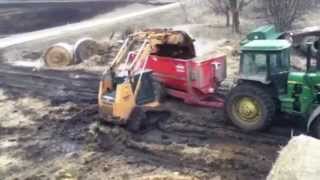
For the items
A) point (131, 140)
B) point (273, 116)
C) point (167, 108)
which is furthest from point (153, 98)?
point (273, 116)

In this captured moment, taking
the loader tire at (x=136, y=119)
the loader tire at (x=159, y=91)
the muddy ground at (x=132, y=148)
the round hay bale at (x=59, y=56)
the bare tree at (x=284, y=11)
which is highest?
the bare tree at (x=284, y=11)

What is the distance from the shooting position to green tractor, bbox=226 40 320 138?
460 inches

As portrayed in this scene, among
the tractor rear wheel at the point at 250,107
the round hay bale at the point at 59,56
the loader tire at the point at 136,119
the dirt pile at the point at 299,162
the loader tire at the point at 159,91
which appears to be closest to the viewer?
the dirt pile at the point at 299,162

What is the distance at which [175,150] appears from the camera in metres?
12.1

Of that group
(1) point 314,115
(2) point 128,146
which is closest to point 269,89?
(1) point 314,115

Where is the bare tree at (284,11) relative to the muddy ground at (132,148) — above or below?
above

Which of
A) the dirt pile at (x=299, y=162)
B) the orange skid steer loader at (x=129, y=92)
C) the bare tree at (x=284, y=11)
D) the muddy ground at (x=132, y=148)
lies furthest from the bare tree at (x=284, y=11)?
the dirt pile at (x=299, y=162)

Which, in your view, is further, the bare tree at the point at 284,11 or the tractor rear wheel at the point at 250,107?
the bare tree at the point at 284,11

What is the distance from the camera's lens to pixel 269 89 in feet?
40.7

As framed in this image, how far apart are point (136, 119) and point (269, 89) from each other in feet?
10.0

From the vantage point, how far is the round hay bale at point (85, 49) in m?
20.8

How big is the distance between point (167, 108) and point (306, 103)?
13.3ft

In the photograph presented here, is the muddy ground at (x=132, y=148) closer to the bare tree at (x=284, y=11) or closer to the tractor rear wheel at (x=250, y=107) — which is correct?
the tractor rear wheel at (x=250, y=107)

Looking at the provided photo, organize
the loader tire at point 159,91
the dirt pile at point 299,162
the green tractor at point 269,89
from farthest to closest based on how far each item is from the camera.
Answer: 1. the loader tire at point 159,91
2. the green tractor at point 269,89
3. the dirt pile at point 299,162
